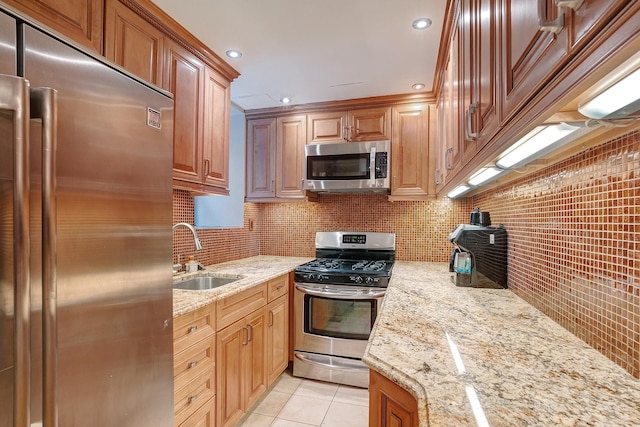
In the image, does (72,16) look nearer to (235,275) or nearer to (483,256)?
(235,275)

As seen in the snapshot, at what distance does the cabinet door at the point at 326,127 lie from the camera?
112 inches

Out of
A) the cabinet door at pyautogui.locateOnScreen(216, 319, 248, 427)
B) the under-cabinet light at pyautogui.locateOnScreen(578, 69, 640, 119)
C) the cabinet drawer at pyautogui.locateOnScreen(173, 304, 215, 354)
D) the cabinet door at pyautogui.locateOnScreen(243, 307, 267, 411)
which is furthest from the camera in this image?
the cabinet door at pyautogui.locateOnScreen(243, 307, 267, 411)

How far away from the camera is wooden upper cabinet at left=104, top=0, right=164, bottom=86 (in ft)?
4.50

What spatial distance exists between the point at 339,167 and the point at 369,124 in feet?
1.58

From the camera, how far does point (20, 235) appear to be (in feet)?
2.10

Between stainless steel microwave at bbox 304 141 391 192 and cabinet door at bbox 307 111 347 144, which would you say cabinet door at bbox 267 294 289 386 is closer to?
stainless steel microwave at bbox 304 141 391 192

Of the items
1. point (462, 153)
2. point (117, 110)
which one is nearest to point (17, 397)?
point (117, 110)

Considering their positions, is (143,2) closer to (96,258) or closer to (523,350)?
(96,258)

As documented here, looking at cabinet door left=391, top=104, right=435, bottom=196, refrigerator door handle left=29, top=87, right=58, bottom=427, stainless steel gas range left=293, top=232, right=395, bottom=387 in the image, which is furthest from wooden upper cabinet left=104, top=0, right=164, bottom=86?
cabinet door left=391, top=104, right=435, bottom=196

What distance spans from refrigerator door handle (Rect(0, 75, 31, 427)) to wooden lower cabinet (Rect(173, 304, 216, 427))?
71 centimetres

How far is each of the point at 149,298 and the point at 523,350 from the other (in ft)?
4.05

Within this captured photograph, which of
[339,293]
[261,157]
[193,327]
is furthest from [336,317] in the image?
[261,157]

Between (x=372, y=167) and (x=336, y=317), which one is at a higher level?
(x=372, y=167)

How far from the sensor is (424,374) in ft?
2.60
